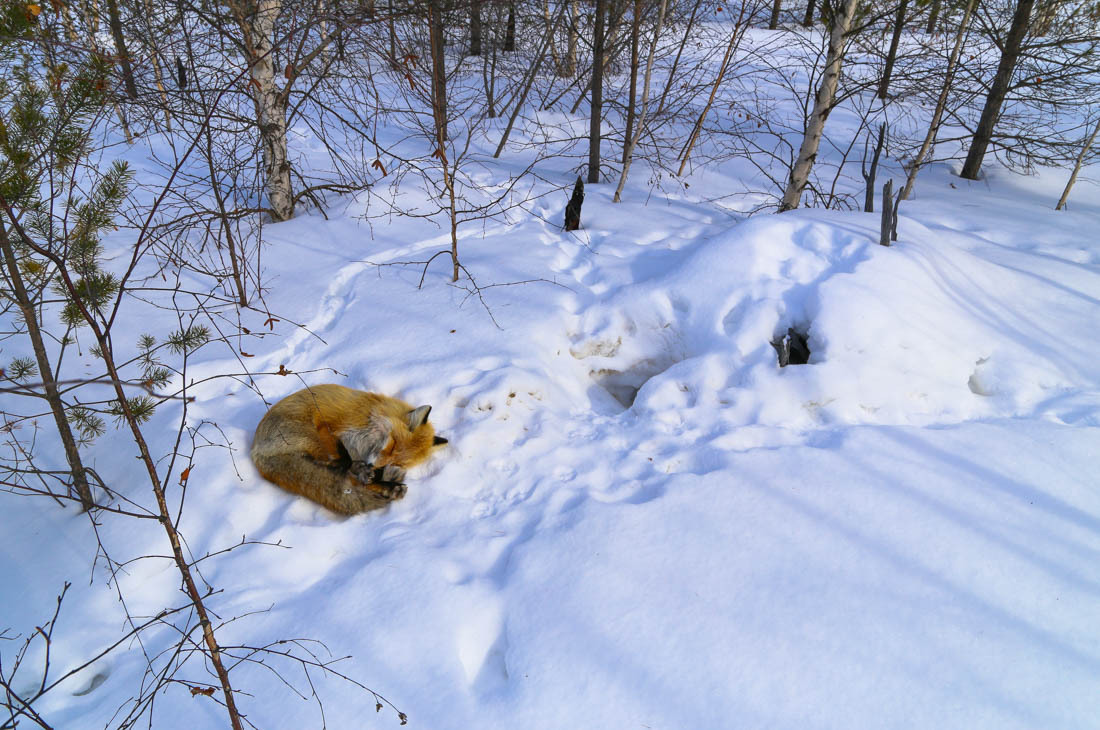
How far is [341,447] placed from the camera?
130 inches

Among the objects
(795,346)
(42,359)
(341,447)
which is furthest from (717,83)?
(42,359)

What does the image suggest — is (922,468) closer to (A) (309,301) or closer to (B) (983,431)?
(B) (983,431)

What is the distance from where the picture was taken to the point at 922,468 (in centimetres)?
312

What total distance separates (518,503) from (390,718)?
1241 millimetres

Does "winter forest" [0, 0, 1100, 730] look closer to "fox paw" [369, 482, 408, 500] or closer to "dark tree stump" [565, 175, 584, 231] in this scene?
"fox paw" [369, 482, 408, 500]

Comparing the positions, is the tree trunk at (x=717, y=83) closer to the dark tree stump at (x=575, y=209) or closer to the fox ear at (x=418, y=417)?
the dark tree stump at (x=575, y=209)

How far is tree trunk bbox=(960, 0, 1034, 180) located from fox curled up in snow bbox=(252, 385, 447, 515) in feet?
28.5

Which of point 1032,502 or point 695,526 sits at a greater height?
point 1032,502

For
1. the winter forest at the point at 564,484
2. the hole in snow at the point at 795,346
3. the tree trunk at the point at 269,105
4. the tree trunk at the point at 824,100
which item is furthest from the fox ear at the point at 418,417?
the tree trunk at the point at 824,100

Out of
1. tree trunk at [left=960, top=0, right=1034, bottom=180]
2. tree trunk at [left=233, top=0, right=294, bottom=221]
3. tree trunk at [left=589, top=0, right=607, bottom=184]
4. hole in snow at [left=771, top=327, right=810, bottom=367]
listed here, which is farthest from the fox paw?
tree trunk at [left=960, top=0, right=1034, bottom=180]

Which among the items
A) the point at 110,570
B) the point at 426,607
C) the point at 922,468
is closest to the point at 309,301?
the point at 110,570

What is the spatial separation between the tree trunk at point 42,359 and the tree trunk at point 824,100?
21.9 ft

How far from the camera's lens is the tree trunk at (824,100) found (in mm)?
5625

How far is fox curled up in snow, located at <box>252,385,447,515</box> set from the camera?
3129mm
